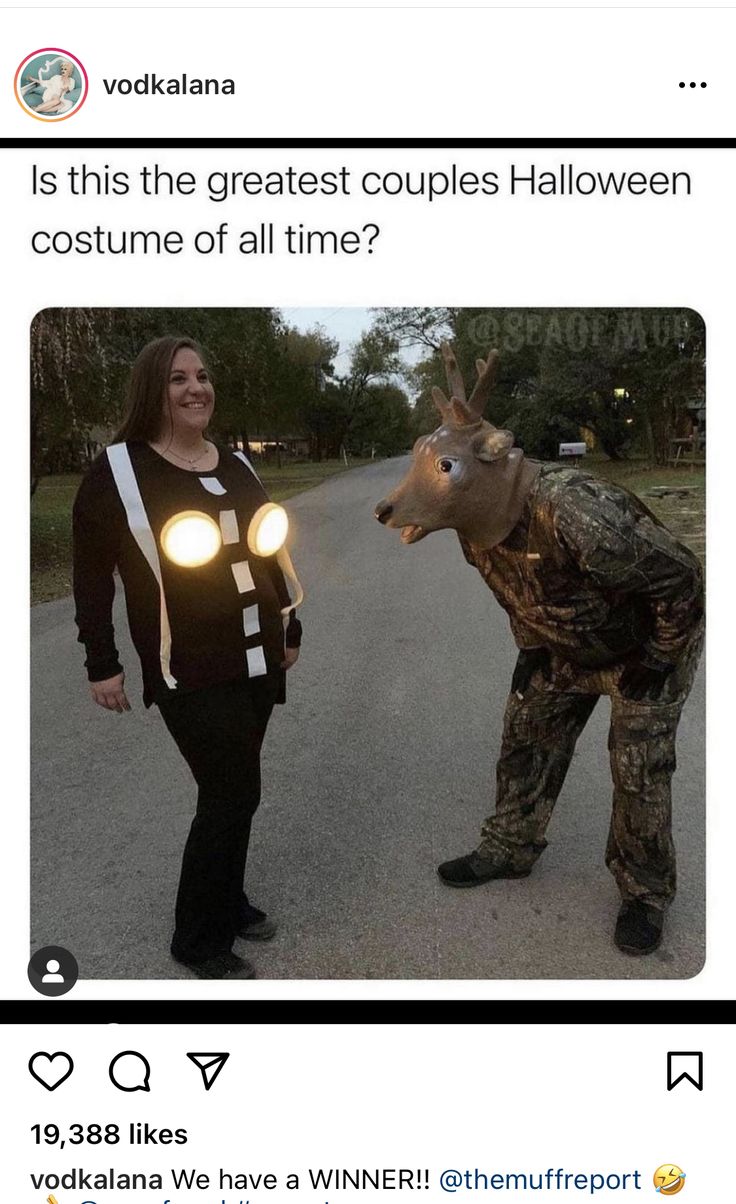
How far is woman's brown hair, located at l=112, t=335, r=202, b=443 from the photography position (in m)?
2.08

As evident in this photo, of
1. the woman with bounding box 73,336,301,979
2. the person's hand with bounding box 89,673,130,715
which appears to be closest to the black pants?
the woman with bounding box 73,336,301,979

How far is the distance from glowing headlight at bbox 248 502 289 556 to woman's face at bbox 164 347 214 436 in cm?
28

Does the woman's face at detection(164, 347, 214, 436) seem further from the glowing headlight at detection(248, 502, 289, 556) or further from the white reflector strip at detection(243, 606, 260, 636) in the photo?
the white reflector strip at detection(243, 606, 260, 636)

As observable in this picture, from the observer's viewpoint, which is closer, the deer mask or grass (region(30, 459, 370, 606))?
the deer mask

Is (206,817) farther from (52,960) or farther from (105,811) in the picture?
(105,811)

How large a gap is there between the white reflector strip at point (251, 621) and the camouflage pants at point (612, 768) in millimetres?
965

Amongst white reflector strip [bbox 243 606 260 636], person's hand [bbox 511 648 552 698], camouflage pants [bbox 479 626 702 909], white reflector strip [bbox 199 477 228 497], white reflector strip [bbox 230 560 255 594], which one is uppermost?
white reflector strip [bbox 199 477 228 497]

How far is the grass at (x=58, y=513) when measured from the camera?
3707mm
